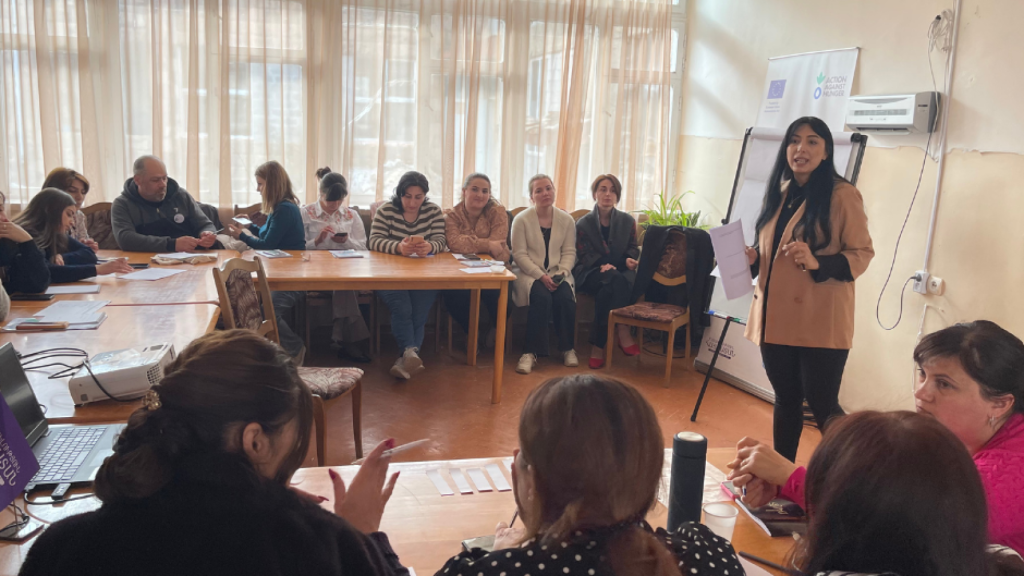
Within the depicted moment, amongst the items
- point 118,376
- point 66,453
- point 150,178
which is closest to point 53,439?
point 66,453

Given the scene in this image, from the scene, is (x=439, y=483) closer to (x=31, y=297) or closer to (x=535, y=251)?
(x=31, y=297)

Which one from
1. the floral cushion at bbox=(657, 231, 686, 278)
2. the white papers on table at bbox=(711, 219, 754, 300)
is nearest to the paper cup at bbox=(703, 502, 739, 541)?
the white papers on table at bbox=(711, 219, 754, 300)

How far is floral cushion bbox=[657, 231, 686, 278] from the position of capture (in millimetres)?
4578

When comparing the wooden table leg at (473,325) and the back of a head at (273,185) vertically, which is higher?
the back of a head at (273,185)

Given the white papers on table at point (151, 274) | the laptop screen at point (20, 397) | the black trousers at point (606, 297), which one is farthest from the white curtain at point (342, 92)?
the laptop screen at point (20, 397)

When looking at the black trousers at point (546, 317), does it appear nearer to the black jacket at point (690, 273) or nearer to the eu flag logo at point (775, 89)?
the black jacket at point (690, 273)

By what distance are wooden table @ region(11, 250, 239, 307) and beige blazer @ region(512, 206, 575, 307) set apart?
1.94m

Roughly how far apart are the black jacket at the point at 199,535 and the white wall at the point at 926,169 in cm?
304

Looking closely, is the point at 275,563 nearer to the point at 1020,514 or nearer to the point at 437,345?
the point at 1020,514

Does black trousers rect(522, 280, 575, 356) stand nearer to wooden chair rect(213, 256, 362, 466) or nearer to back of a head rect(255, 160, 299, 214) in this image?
back of a head rect(255, 160, 299, 214)

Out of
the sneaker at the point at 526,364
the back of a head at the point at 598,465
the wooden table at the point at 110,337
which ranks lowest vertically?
the sneaker at the point at 526,364

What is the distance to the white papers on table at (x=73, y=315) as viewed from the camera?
2.49 meters

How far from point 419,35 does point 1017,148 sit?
148 inches

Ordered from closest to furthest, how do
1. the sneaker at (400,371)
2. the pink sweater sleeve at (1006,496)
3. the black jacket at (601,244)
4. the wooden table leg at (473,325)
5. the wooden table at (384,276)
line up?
the pink sweater sleeve at (1006,496)
the wooden table at (384,276)
the sneaker at (400,371)
the wooden table leg at (473,325)
the black jacket at (601,244)
